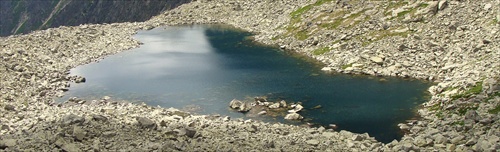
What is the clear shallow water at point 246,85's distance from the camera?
52344mm

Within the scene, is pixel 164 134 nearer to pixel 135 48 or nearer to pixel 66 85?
pixel 66 85

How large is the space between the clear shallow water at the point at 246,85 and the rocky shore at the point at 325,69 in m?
2.68

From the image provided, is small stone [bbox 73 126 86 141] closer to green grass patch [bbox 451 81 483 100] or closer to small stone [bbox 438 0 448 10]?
green grass patch [bbox 451 81 483 100]

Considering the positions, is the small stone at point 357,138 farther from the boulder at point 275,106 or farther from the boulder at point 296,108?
the boulder at point 275,106

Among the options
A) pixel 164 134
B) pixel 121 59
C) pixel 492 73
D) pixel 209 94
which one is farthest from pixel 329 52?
pixel 164 134

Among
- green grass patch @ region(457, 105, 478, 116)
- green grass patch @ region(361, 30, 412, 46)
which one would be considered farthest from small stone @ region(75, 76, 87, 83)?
green grass patch @ region(457, 105, 478, 116)

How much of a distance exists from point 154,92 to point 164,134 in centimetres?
2559

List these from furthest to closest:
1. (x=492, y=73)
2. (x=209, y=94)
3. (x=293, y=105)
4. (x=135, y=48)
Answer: (x=135, y=48) < (x=209, y=94) < (x=293, y=105) < (x=492, y=73)

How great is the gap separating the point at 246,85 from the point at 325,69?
530 inches

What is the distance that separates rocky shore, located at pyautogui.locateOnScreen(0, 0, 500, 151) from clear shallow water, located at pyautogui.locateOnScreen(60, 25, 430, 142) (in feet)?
8.79

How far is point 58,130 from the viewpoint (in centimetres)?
3866

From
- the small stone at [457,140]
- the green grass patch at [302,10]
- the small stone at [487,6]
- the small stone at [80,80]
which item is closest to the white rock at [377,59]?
the small stone at [487,6]

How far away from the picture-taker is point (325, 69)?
240 feet

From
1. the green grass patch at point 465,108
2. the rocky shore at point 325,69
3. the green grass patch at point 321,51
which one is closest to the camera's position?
the rocky shore at point 325,69
